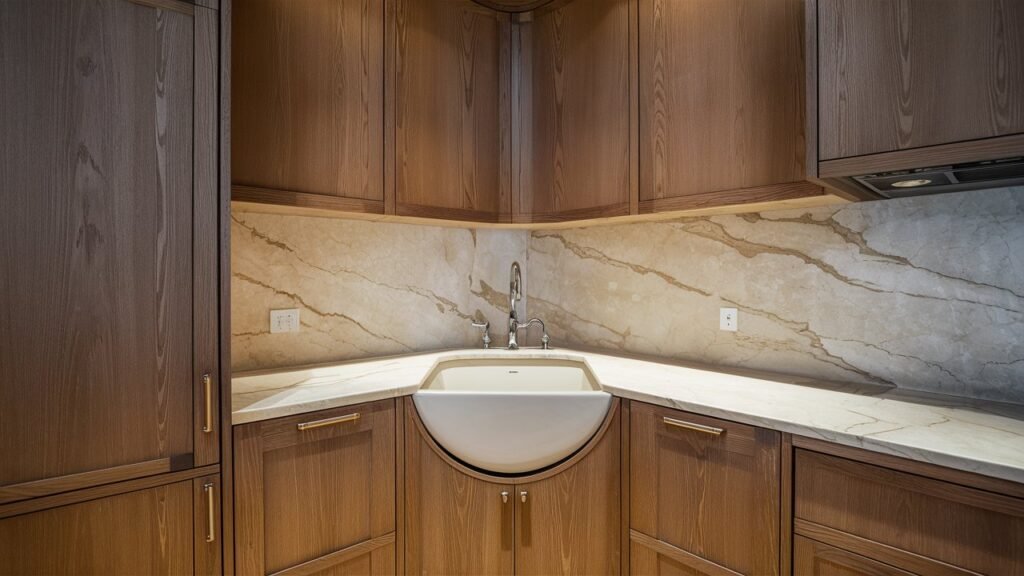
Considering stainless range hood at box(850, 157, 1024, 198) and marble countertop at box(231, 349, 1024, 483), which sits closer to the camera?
marble countertop at box(231, 349, 1024, 483)

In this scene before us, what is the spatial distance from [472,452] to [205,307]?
84cm

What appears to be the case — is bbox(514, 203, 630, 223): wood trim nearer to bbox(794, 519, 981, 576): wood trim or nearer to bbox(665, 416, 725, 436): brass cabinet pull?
bbox(665, 416, 725, 436): brass cabinet pull

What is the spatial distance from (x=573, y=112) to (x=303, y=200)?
1023 mm

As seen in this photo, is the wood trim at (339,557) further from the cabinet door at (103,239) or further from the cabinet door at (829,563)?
the cabinet door at (829,563)

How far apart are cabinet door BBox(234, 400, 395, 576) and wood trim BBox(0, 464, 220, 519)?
0.33ft

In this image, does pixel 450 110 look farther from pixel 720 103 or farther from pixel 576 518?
pixel 576 518

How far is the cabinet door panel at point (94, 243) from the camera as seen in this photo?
3.53 ft

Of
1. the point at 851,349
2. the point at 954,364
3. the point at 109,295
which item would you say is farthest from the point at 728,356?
the point at 109,295

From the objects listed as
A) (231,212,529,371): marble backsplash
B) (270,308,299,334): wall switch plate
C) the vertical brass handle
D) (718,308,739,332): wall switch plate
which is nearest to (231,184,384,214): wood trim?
(231,212,529,371): marble backsplash

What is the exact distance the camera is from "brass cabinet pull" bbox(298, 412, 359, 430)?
1.46 meters

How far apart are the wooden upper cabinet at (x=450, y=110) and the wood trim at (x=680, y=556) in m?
1.25

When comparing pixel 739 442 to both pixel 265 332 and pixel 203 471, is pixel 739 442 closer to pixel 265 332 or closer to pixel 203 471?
pixel 203 471

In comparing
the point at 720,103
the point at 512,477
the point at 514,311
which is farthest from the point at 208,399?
the point at 720,103

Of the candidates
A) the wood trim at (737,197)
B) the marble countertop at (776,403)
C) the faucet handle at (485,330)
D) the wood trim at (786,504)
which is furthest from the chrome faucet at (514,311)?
the wood trim at (786,504)
